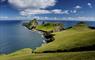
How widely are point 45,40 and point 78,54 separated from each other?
54.8 inches

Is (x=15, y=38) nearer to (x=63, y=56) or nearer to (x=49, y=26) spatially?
(x=49, y=26)

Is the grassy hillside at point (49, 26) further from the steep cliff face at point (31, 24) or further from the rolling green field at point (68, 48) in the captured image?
the steep cliff face at point (31, 24)

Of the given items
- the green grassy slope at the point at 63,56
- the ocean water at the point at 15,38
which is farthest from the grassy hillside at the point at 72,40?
the ocean water at the point at 15,38

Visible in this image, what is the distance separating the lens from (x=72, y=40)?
873 cm

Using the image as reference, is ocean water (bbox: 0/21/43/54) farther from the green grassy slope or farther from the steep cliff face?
the green grassy slope

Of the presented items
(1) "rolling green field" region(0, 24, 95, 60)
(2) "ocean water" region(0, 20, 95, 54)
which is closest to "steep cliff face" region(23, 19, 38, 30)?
(2) "ocean water" region(0, 20, 95, 54)

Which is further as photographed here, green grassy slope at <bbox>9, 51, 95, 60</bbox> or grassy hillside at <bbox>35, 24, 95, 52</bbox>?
grassy hillside at <bbox>35, 24, 95, 52</bbox>

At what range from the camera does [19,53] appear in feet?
27.5

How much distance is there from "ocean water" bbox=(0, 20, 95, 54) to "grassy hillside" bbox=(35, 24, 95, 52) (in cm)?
27

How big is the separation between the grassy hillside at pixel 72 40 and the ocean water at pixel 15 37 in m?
0.27

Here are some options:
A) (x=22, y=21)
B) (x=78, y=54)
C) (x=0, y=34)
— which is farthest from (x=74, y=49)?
(x=0, y=34)

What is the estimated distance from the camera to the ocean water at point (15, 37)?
27.6 feet

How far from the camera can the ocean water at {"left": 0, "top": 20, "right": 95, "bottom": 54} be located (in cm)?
842

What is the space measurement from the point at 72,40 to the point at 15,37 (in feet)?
A: 7.28
